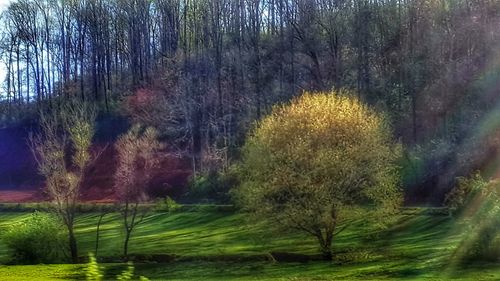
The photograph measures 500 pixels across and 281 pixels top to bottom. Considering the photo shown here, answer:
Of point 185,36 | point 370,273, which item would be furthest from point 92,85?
point 370,273

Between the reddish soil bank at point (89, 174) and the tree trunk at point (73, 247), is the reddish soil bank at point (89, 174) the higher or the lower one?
the higher one

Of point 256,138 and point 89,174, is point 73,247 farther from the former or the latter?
point 89,174

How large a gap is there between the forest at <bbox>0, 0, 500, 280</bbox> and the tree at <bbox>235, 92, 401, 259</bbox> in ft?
0.31

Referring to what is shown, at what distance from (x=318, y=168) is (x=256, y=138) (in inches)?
194

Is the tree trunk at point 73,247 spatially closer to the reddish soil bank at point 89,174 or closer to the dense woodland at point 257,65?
the reddish soil bank at point 89,174

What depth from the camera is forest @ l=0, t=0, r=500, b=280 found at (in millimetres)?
35469

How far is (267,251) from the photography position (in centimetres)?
3972

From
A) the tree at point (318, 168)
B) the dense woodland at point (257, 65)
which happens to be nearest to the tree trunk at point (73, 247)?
the tree at point (318, 168)

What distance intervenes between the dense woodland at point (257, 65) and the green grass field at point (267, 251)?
42.0 feet

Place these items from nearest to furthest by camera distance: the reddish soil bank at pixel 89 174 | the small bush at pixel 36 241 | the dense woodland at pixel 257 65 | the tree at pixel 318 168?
1. the tree at pixel 318 168
2. the small bush at pixel 36 241
3. the dense woodland at pixel 257 65
4. the reddish soil bank at pixel 89 174

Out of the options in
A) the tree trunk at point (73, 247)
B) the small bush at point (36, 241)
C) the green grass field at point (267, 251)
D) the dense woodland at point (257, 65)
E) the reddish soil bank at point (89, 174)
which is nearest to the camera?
the green grass field at point (267, 251)

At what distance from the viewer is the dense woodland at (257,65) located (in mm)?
64625

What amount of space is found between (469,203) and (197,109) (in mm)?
49030

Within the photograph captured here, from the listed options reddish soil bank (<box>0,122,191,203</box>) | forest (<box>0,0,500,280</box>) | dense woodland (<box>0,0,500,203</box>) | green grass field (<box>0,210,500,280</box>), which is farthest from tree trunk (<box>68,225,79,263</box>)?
dense woodland (<box>0,0,500,203</box>)
